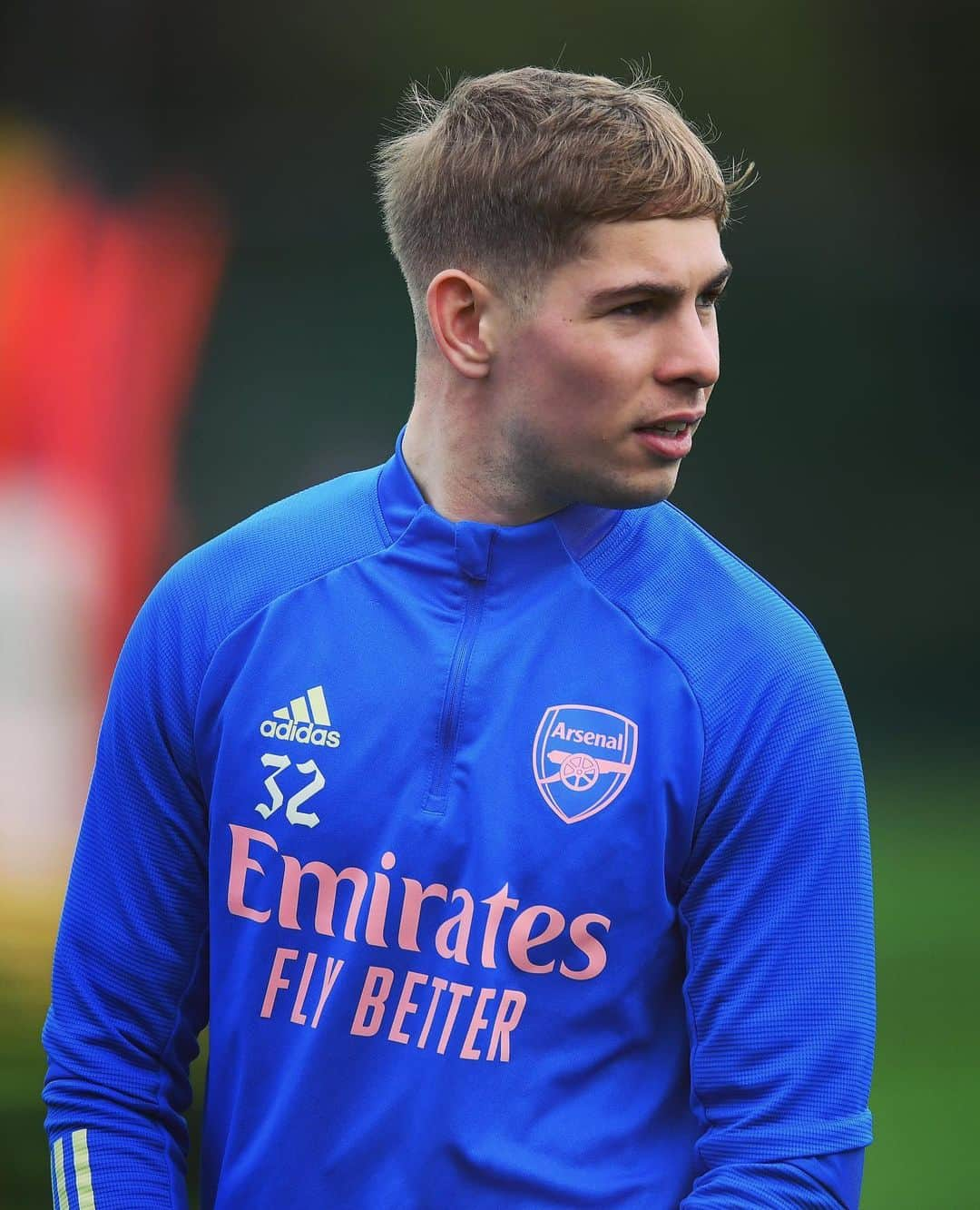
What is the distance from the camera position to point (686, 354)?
1.07 metres

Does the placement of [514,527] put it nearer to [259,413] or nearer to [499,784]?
[499,784]

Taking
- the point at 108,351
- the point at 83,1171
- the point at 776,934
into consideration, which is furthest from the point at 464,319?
the point at 108,351

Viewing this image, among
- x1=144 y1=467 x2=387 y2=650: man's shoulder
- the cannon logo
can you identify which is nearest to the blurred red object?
x1=144 y1=467 x2=387 y2=650: man's shoulder

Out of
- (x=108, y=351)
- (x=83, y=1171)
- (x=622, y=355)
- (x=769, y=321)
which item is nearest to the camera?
(x=622, y=355)

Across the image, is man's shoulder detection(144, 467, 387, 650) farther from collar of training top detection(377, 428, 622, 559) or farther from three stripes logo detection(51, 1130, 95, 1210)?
three stripes logo detection(51, 1130, 95, 1210)

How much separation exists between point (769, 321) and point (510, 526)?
1.78 metres

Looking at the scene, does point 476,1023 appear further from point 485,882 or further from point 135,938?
point 135,938

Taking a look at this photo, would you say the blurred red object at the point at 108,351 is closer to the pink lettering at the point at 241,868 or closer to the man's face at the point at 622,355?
the pink lettering at the point at 241,868

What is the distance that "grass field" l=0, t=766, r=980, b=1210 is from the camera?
2.43 meters

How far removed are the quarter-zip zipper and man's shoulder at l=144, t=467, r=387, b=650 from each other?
10 centimetres

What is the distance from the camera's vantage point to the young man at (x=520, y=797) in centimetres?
107

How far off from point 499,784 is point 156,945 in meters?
0.33

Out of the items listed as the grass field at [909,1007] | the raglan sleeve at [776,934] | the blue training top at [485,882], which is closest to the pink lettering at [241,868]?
the blue training top at [485,882]

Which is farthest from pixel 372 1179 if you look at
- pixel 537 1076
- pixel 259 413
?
pixel 259 413
